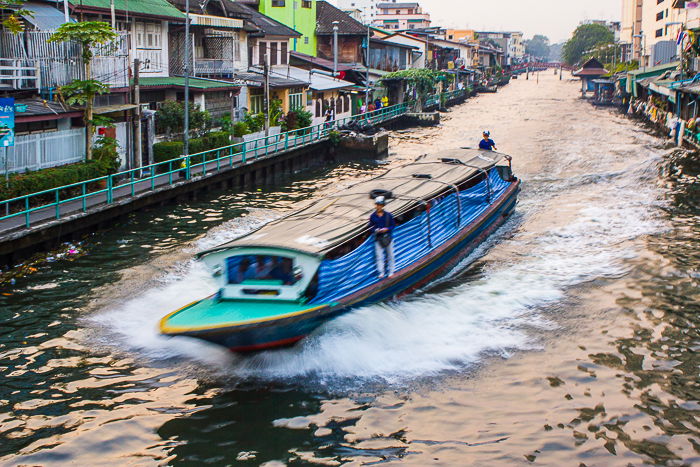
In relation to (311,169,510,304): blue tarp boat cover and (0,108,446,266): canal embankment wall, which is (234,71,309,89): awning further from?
(311,169,510,304): blue tarp boat cover

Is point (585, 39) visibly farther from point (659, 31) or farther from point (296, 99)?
point (296, 99)

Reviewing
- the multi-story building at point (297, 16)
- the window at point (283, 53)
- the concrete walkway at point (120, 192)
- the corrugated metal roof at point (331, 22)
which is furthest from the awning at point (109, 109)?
the corrugated metal roof at point (331, 22)

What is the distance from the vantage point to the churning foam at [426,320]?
1310 cm

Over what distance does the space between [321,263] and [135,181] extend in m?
13.1

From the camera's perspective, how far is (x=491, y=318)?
623 inches

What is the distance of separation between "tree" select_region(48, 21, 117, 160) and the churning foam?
618cm

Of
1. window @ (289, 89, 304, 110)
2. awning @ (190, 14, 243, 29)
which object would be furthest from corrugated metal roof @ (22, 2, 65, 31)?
window @ (289, 89, 304, 110)

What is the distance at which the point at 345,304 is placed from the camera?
45.0 ft

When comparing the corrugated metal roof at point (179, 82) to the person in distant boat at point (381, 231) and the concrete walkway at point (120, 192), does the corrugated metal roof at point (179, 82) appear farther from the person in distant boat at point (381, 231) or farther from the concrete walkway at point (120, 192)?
the person in distant boat at point (381, 231)

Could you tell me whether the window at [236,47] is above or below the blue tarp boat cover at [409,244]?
above

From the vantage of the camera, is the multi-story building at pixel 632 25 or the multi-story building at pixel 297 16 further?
the multi-story building at pixel 632 25

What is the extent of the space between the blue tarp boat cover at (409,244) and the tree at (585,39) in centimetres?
15992

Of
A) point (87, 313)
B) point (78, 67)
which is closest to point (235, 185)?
point (78, 67)

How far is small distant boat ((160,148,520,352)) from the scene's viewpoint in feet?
41.1
